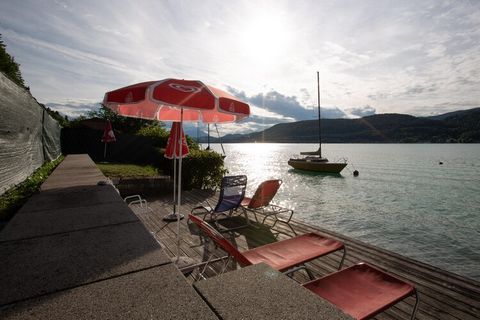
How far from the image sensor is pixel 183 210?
7.91 meters

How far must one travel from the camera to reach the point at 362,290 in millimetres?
2650

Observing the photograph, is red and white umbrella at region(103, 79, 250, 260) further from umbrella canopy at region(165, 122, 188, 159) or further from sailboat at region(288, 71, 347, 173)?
sailboat at region(288, 71, 347, 173)

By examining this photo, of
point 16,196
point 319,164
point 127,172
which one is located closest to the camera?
point 16,196

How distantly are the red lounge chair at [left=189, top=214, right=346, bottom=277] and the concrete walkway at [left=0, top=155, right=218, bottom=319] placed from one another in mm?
1016

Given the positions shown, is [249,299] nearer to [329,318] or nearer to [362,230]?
[329,318]

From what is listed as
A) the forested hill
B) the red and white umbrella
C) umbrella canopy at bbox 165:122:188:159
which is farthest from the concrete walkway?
the forested hill

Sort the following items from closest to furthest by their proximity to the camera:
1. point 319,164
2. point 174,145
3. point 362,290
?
1. point 362,290
2. point 174,145
3. point 319,164

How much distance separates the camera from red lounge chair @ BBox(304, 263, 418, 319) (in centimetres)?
237

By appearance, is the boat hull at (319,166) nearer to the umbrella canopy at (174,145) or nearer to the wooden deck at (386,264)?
the wooden deck at (386,264)

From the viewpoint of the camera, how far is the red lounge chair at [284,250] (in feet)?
10.3

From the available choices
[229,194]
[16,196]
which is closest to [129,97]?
[229,194]

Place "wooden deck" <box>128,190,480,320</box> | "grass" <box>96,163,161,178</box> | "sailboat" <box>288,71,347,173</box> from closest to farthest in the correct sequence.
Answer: "wooden deck" <box>128,190,480,320</box>, "grass" <box>96,163,161,178</box>, "sailboat" <box>288,71,347,173</box>

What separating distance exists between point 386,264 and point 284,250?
226 cm

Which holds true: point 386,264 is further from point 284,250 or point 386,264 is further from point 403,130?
point 403,130
